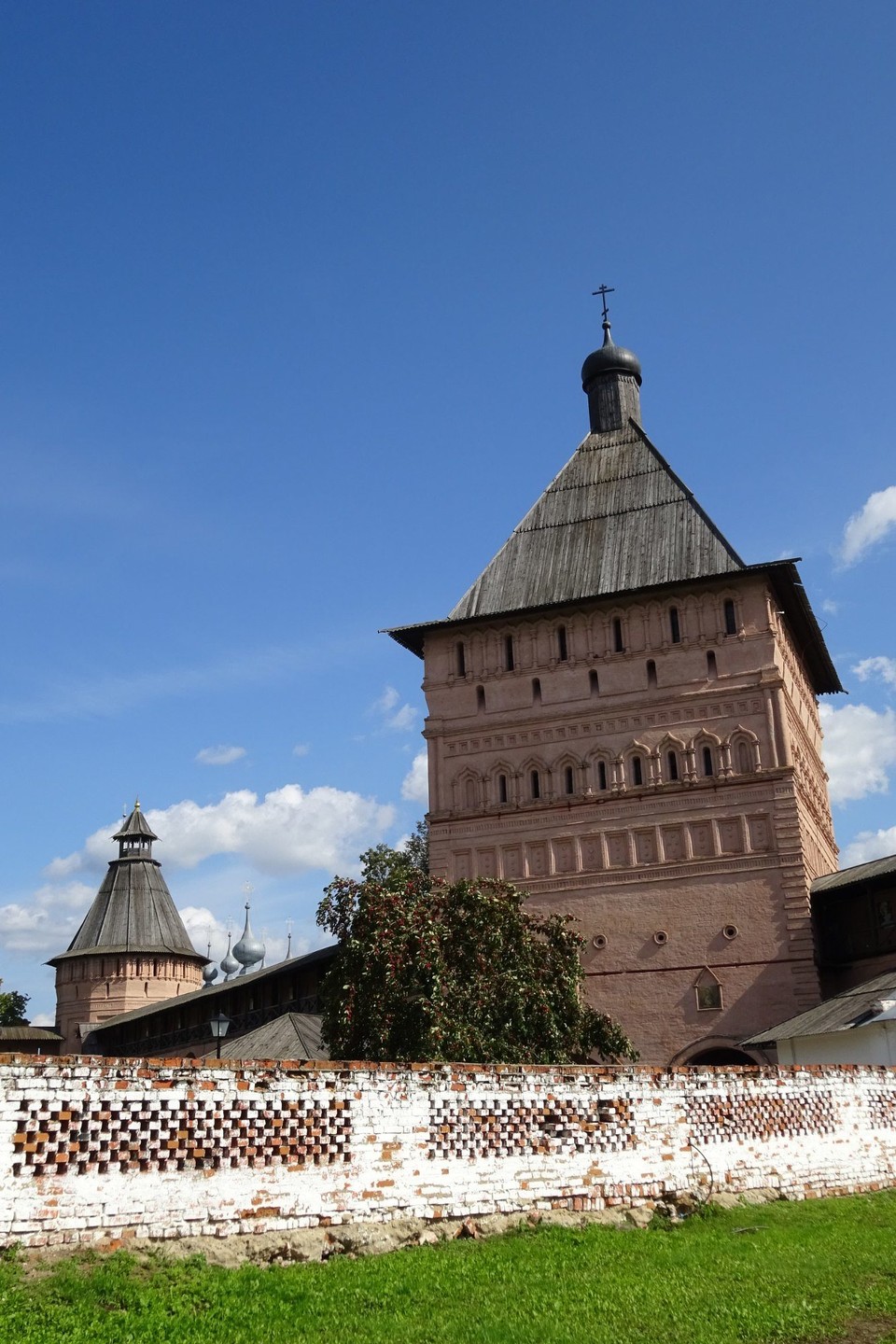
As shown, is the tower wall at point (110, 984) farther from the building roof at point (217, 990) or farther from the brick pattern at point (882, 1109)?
the brick pattern at point (882, 1109)

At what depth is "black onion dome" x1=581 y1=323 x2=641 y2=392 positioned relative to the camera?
29742 mm

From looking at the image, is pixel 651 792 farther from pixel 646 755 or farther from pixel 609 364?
pixel 609 364

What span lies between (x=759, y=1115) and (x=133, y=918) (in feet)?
109

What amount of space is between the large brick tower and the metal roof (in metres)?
18.8

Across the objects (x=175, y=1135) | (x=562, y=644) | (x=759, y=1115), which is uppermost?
(x=562, y=644)

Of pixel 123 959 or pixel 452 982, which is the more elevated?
pixel 123 959

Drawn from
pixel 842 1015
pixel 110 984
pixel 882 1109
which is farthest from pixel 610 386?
pixel 110 984

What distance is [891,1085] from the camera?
12320mm

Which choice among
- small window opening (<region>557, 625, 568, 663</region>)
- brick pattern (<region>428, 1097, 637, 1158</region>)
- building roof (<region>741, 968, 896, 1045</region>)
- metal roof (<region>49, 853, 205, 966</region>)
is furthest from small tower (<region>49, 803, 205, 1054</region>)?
brick pattern (<region>428, 1097, 637, 1158</region>)

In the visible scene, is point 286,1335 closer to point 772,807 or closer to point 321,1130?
point 321,1130

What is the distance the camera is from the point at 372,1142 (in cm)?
794

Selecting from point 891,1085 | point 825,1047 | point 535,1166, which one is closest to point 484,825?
point 825,1047

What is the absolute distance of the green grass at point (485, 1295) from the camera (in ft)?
19.7

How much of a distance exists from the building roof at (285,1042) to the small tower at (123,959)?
733 inches
